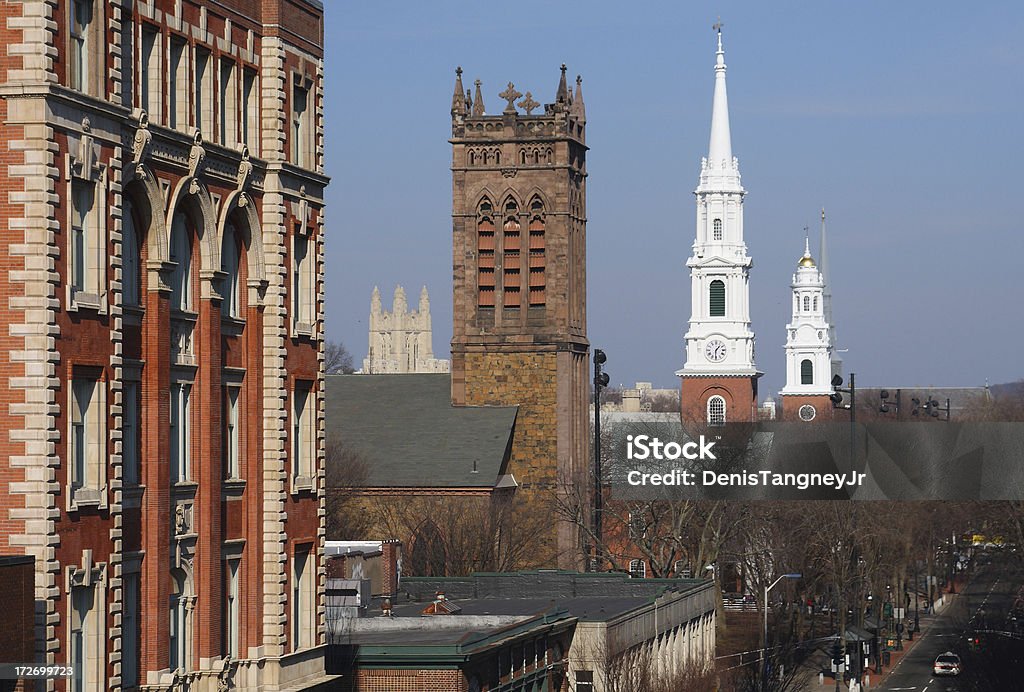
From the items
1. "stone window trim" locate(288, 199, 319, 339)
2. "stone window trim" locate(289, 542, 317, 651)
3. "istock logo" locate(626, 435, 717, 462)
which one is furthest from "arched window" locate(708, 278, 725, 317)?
"stone window trim" locate(288, 199, 319, 339)

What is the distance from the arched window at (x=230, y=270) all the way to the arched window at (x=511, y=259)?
66437 mm

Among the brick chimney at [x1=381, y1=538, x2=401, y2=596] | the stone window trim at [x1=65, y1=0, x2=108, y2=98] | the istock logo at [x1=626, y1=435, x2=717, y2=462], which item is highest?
the stone window trim at [x1=65, y1=0, x2=108, y2=98]

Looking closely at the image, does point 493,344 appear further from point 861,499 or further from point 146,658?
point 146,658

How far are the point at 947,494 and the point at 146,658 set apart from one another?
213 ft

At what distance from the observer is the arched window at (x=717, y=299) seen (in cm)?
17675

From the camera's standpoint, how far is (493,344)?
321 ft

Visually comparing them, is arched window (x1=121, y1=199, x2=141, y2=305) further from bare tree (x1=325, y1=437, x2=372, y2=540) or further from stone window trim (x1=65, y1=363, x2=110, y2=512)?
bare tree (x1=325, y1=437, x2=372, y2=540)

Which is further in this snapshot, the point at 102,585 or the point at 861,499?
the point at 861,499

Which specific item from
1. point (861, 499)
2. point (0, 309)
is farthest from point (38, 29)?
point (861, 499)

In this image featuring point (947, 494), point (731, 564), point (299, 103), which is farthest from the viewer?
point (731, 564)

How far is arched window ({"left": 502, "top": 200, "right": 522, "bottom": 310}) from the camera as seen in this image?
97.9m

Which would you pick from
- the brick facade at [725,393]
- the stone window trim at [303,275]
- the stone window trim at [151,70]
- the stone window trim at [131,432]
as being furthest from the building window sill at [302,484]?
the brick facade at [725,393]

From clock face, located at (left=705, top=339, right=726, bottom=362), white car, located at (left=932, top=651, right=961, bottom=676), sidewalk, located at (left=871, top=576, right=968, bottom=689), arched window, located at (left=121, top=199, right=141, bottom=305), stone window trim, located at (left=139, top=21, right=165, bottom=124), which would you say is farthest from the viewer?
clock face, located at (left=705, top=339, right=726, bottom=362)

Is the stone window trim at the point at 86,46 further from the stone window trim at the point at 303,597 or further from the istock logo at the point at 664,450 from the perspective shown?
the istock logo at the point at 664,450
